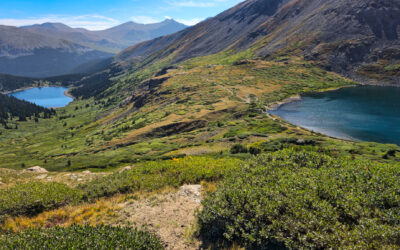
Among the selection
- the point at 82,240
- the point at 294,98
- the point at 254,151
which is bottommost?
the point at 254,151

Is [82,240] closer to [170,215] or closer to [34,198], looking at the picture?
[170,215]

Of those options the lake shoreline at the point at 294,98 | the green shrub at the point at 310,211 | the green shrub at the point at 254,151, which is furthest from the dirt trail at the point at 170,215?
the lake shoreline at the point at 294,98

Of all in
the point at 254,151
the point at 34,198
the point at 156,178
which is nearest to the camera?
the point at 34,198

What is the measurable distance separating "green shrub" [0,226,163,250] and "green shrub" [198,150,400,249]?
4074 mm

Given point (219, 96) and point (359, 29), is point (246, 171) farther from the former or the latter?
point (359, 29)

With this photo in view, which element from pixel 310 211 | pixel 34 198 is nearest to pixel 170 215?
pixel 310 211

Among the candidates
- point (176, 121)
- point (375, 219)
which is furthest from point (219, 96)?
Result: point (375, 219)

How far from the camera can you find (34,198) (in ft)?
62.6

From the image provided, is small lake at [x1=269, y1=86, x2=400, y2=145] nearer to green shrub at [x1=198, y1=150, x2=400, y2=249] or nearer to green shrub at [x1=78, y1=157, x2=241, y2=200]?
green shrub at [x1=78, y1=157, x2=241, y2=200]

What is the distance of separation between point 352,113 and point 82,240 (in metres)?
106

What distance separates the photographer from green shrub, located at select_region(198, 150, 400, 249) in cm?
1043

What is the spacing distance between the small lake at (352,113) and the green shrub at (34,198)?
6992cm

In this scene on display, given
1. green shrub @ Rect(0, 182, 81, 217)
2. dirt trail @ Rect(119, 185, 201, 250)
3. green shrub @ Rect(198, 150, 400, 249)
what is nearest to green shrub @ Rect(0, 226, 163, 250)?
dirt trail @ Rect(119, 185, 201, 250)

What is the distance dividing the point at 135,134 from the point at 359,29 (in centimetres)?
20341
